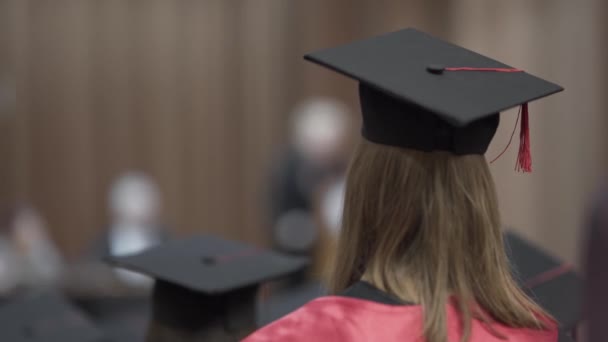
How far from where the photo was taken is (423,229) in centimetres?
174

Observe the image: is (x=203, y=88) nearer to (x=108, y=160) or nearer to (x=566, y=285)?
(x=108, y=160)

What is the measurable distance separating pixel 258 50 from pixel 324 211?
2.55m

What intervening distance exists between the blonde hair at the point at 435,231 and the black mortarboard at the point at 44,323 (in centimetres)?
122

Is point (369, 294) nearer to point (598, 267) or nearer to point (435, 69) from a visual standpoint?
point (435, 69)

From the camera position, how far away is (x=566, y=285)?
2.56 meters

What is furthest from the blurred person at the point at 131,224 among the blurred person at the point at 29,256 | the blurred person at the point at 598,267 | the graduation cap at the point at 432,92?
the blurred person at the point at 598,267

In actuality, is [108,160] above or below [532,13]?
below

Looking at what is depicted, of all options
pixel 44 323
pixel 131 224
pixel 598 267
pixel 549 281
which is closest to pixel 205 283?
pixel 44 323

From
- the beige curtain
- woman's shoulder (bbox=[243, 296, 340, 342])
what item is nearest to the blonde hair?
woman's shoulder (bbox=[243, 296, 340, 342])

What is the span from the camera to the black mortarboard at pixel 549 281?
2.47 metres

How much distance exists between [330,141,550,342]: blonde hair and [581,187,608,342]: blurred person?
0.58 metres

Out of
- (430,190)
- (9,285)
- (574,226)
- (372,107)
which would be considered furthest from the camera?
(574,226)

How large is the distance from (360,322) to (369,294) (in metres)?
0.06

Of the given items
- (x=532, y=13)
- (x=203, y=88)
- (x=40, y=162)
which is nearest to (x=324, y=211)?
(x=532, y=13)
